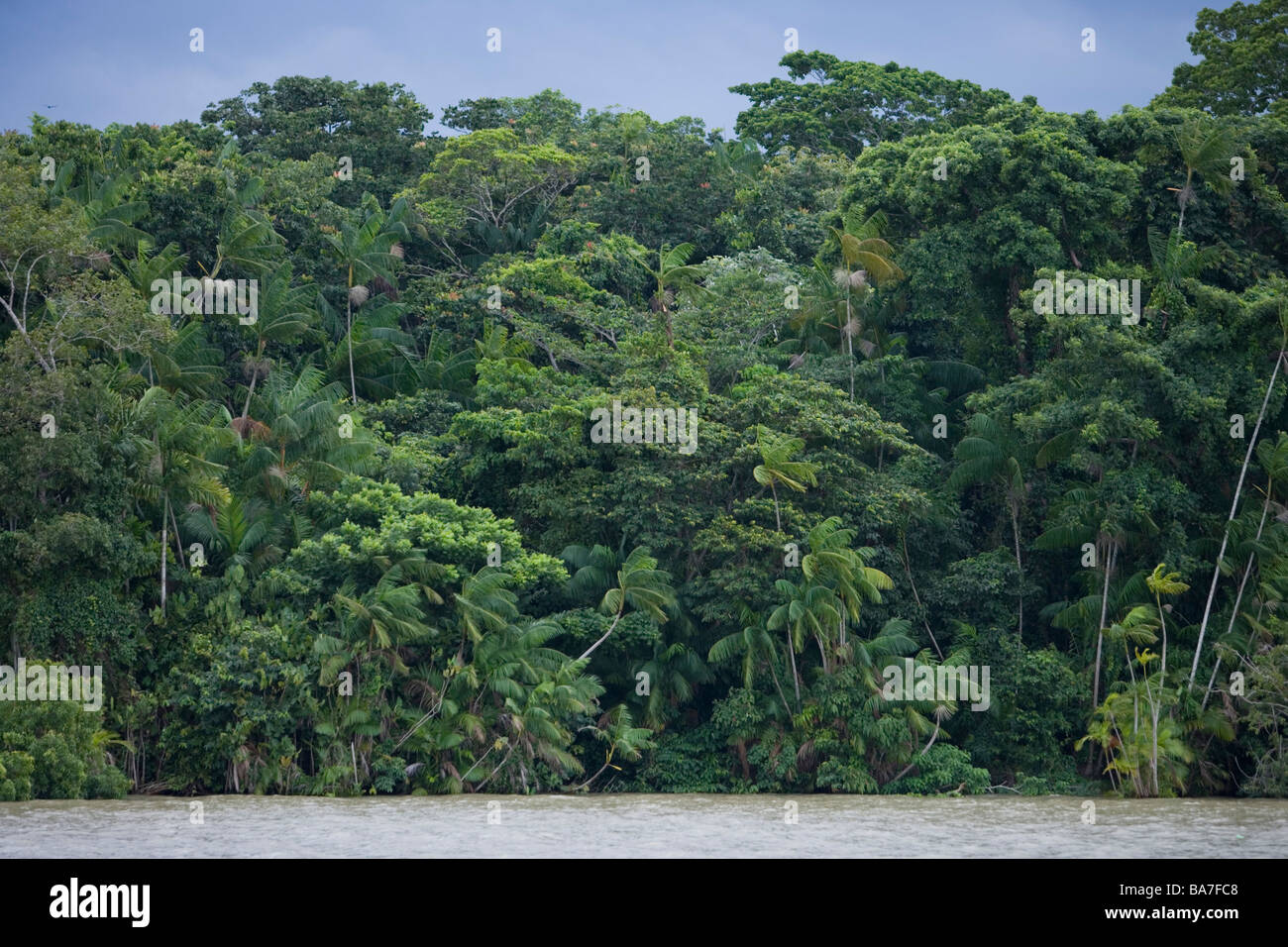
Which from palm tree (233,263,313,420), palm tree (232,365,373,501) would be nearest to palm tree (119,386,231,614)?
palm tree (232,365,373,501)

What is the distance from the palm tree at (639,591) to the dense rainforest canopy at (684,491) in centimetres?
8

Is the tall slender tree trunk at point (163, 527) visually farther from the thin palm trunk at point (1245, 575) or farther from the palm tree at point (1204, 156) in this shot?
the palm tree at point (1204, 156)

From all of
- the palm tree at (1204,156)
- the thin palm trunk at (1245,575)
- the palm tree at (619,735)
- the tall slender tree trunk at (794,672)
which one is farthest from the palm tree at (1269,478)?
the palm tree at (619,735)

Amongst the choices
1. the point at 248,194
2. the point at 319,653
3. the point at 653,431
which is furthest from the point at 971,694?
the point at 248,194

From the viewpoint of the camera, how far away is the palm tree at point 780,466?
2273cm

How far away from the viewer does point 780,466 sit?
2291 centimetres

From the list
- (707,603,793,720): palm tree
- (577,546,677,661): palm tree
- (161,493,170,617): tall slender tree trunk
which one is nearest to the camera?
(161,493,170,617): tall slender tree trunk

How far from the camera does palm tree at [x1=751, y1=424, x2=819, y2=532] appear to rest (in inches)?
895

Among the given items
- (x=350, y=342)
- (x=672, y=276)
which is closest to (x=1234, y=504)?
(x=672, y=276)

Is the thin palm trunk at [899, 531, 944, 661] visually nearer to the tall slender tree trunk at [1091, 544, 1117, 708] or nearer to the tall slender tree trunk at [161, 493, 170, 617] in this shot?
the tall slender tree trunk at [1091, 544, 1117, 708]

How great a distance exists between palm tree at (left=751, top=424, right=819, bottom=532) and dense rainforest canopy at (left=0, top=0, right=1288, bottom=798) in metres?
0.09

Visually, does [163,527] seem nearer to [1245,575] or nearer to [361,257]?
[361,257]

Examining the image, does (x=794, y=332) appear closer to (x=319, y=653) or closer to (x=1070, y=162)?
(x=1070, y=162)

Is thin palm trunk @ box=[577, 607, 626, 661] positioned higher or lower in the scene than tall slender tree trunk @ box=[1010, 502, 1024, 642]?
lower
